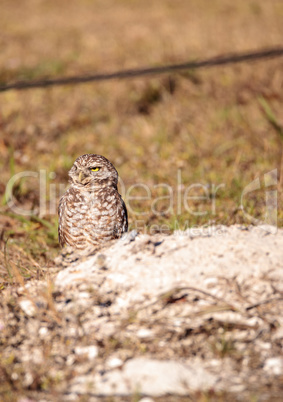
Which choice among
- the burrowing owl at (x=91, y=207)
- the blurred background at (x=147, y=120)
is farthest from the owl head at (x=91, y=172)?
the blurred background at (x=147, y=120)

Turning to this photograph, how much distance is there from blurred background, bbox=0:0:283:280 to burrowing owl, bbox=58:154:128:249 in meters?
0.33

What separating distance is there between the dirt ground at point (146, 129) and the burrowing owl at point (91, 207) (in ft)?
1.15

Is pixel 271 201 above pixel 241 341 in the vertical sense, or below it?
above

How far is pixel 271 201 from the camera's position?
4531 mm

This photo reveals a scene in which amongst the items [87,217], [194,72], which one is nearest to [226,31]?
[194,72]

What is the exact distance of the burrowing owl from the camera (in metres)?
3.33

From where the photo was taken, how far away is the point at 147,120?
21.6ft

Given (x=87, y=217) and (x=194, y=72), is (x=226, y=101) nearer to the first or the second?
(x=194, y=72)

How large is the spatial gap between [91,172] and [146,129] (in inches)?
119

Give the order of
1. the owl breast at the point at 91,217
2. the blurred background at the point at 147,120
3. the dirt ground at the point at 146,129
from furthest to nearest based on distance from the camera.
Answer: the blurred background at the point at 147,120
the dirt ground at the point at 146,129
the owl breast at the point at 91,217

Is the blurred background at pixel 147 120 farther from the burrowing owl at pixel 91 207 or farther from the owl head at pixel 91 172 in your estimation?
the owl head at pixel 91 172

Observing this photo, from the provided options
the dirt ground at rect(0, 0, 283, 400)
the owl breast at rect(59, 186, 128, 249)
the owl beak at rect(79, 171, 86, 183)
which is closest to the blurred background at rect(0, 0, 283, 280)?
the dirt ground at rect(0, 0, 283, 400)

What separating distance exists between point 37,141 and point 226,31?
179 inches

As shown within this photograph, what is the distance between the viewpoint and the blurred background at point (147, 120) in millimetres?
4574
